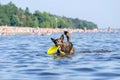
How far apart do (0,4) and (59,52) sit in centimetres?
17273

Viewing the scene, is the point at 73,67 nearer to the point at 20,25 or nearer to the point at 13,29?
the point at 13,29

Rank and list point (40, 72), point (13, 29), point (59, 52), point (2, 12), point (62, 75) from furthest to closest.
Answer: point (2, 12) < point (13, 29) < point (59, 52) < point (40, 72) < point (62, 75)

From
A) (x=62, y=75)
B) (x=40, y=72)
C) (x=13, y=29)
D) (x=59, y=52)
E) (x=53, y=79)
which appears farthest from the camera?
(x=13, y=29)

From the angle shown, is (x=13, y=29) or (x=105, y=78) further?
(x=13, y=29)

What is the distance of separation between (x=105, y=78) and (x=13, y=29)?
148765 mm

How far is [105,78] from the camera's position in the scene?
17109mm

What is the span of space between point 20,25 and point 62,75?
7111 inches

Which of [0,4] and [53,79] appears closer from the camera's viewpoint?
[53,79]

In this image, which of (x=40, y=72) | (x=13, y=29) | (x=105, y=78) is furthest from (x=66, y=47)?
(x=13, y=29)

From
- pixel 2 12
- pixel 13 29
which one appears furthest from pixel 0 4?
pixel 13 29

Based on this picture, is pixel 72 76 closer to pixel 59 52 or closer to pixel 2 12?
pixel 59 52

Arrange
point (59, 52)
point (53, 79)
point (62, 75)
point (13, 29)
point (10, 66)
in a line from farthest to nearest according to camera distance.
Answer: point (13, 29) → point (59, 52) → point (10, 66) → point (62, 75) → point (53, 79)

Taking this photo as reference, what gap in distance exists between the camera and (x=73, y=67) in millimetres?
21344

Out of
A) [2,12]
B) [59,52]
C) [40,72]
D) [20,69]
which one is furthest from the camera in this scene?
[2,12]
